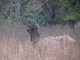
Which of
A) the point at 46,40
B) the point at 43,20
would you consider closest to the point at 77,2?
the point at 43,20

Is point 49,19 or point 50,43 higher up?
→ point 50,43

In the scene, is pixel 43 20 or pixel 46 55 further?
pixel 43 20

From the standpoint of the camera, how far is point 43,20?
78.6 feet

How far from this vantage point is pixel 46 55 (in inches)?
246

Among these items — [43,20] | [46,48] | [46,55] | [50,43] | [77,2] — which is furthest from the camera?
[43,20]

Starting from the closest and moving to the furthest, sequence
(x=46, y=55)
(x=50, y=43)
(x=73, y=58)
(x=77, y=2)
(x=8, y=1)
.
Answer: (x=73, y=58) → (x=46, y=55) → (x=50, y=43) → (x=8, y=1) → (x=77, y=2)

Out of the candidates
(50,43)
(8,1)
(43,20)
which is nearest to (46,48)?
(50,43)

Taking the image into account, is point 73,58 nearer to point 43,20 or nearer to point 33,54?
point 33,54

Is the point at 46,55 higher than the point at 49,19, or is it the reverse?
the point at 46,55

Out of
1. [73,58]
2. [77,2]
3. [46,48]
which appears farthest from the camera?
[77,2]

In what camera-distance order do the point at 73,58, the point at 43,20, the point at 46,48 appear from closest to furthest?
the point at 73,58
the point at 46,48
the point at 43,20

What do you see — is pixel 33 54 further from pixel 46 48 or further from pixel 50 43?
pixel 50 43

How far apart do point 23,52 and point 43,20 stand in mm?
17675

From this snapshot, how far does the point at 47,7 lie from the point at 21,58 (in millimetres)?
19112
